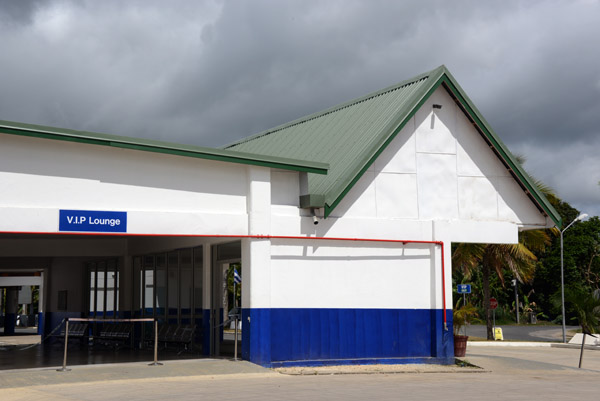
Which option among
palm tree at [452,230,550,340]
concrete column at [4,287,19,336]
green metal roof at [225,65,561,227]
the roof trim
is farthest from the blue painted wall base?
concrete column at [4,287,19,336]

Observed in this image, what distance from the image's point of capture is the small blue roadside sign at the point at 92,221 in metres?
15.6

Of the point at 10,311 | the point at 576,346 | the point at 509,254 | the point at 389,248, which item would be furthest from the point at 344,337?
the point at 10,311

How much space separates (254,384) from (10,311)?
35.4 metres

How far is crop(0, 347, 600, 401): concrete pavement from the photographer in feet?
42.7

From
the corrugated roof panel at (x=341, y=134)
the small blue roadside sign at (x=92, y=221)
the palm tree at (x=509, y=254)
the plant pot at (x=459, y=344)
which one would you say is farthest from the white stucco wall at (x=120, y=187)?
the palm tree at (x=509, y=254)

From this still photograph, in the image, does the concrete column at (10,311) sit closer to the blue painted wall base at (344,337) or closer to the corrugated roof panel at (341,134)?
the corrugated roof panel at (341,134)

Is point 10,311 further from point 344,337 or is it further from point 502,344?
point 344,337

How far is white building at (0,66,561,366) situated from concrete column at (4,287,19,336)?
81.7 ft

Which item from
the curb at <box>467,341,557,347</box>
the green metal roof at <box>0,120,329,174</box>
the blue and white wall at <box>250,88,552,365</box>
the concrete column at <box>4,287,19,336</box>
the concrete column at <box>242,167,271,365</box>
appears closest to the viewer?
the green metal roof at <box>0,120,329,174</box>

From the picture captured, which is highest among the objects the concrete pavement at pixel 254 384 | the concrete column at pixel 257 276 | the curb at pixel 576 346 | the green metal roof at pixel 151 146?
the green metal roof at pixel 151 146

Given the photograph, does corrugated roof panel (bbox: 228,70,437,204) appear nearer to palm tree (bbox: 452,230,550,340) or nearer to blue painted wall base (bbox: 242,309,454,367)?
blue painted wall base (bbox: 242,309,454,367)

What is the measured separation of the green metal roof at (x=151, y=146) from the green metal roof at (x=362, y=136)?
90 centimetres

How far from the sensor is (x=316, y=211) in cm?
1830

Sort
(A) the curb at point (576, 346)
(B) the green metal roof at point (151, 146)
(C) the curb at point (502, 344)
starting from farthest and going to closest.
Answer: (C) the curb at point (502, 344) → (A) the curb at point (576, 346) → (B) the green metal roof at point (151, 146)
